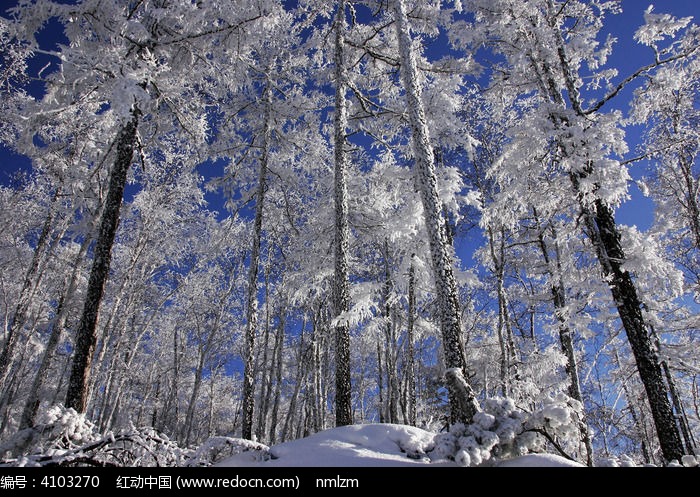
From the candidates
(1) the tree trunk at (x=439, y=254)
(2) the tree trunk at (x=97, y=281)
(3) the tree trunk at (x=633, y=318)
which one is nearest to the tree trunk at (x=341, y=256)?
(1) the tree trunk at (x=439, y=254)

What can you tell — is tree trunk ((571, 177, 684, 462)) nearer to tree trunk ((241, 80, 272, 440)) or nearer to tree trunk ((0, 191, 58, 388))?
tree trunk ((241, 80, 272, 440))

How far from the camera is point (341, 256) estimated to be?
30.6ft

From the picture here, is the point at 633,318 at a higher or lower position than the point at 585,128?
lower

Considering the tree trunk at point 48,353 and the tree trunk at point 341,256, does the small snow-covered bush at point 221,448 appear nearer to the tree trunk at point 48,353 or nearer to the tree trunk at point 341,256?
the tree trunk at point 341,256

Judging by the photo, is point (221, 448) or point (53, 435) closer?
point (53, 435)

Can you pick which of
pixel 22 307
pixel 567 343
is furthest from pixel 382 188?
pixel 22 307

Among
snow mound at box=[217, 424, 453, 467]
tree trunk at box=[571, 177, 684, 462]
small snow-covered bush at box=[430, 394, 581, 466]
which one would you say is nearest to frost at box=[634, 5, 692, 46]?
tree trunk at box=[571, 177, 684, 462]

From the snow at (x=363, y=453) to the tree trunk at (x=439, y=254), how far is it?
2.56 ft

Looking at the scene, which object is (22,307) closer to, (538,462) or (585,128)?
(538,462)

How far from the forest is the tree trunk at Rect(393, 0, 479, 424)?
39 mm

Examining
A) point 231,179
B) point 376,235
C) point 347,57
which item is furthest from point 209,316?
point 347,57

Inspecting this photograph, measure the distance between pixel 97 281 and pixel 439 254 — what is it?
6294 millimetres

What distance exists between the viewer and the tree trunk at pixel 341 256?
8.31 metres

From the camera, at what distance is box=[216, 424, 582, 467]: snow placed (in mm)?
3713
